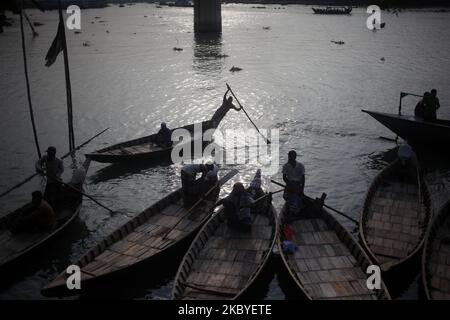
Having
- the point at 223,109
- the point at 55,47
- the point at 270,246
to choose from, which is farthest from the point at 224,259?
the point at 55,47

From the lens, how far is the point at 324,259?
11.0 metres

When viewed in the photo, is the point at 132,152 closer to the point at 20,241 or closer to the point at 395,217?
the point at 20,241

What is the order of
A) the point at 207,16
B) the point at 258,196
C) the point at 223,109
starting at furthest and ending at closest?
the point at 207,16, the point at 223,109, the point at 258,196

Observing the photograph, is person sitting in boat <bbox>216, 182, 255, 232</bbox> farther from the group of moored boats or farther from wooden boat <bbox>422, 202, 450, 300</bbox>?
wooden boat <bbox>422, 202, 450, 300</bbox>

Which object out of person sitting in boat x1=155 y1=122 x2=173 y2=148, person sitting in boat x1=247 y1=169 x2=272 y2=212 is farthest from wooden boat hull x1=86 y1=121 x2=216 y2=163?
person sitting in boat x1=247 y1=169 x2=272 y2=212

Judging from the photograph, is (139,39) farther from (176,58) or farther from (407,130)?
(407,130)

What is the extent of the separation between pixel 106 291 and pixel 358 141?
1635 cm

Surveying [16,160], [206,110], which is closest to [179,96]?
[206,110]

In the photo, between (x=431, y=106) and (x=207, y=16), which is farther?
(x=207, y=16)

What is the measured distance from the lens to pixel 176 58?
49781 millimetres

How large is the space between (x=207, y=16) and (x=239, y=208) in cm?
6224

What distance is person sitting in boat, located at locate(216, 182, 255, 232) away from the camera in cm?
1212

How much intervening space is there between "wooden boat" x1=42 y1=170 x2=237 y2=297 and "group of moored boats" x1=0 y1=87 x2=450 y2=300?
0.03 metres

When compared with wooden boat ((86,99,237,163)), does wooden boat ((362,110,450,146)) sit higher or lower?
higher
